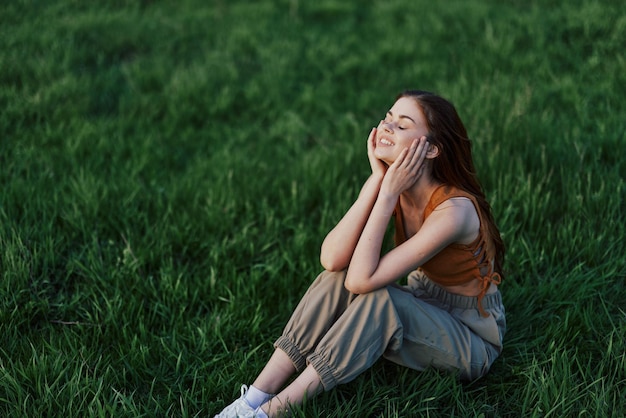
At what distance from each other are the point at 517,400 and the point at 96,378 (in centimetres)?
158

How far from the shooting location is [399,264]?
2.28m

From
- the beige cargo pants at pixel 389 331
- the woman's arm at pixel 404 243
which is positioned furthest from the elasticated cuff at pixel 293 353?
the woman's arm at pixel 404 243

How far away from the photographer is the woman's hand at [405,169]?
2.34 m

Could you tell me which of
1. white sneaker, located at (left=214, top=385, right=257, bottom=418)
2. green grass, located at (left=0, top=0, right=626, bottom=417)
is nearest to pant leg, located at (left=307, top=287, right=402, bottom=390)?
green grass, located at (left=0, top=0, right=626, bottom=417)

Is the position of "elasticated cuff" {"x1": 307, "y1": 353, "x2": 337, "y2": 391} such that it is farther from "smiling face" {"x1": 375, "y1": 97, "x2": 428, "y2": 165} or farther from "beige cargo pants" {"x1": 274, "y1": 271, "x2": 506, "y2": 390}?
"smiling face" {"x1": 375, "y1": 97, "x2": 428, "y2": 165}

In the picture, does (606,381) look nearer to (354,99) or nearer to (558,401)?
Answer: (558,401)

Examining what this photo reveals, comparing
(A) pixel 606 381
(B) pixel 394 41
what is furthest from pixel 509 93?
(A) pixel 606 381

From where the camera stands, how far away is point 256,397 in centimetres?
235

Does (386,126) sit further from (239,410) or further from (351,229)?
(239,410)

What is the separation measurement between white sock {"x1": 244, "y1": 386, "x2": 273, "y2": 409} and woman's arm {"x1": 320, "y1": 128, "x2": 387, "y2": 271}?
509 millimetres

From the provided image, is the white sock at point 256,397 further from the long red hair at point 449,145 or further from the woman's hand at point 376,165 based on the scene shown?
the long red hair at point 449,145

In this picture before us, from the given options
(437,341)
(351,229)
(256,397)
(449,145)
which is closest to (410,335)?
(437,341)

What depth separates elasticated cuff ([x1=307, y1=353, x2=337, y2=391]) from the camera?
2311 mm

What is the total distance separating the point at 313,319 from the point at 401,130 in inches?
29.8
